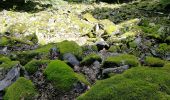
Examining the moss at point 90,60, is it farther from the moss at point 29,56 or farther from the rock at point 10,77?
the rock at point 10,77

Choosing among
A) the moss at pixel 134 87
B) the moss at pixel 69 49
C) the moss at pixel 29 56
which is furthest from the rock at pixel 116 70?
the moss at pixel 29 56

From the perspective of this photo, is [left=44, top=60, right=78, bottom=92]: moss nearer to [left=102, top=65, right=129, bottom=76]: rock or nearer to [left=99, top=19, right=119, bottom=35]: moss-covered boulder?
[left=102, top=65, right=129, bottom=76]: rock

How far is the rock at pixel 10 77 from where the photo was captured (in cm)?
663

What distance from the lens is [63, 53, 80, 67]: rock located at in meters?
7.85

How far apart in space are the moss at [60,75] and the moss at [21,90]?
1.68 feet

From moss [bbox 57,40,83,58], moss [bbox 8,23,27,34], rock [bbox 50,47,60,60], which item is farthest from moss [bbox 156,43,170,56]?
moss [bbox 8,23,27,34]

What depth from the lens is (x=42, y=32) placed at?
12.5 m

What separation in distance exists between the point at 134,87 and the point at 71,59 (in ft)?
9.35

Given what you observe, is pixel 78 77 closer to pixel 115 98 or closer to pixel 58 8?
pixel 115 98

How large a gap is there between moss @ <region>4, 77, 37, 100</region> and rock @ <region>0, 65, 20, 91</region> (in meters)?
0.26

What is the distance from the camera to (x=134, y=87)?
5.48 m

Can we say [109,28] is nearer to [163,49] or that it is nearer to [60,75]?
[163,49]

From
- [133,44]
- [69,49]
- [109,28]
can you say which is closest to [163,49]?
[133,44]

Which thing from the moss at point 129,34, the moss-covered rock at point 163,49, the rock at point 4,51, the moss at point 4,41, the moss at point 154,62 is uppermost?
the moss at point 4,41
